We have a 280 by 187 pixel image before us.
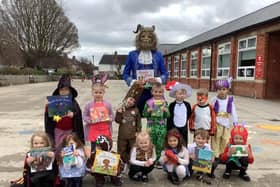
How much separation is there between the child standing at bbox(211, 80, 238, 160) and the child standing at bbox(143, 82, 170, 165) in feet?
2.84

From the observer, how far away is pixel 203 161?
413 centimetres

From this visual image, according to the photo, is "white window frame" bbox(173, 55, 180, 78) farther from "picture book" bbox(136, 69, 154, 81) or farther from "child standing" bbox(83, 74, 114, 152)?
"child standing" bbox(83, 74, 114, 152)

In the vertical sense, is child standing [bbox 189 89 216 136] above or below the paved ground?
above

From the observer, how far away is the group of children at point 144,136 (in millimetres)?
3705

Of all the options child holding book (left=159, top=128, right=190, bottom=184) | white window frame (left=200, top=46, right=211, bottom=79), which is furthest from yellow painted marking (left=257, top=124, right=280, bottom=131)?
white window frame (left=200, top=46, right=211, bottom=79)

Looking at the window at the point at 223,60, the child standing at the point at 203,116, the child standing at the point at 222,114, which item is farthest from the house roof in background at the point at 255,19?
the child standing at the point at 203,116

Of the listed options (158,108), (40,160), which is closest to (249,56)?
(158,108)

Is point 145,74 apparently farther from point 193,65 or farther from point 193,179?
point 193,65

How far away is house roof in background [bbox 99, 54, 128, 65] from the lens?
110m

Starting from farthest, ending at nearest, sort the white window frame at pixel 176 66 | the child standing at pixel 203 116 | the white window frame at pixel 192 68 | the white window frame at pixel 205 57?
the white window frame at pixel 176 66
the white window frame at pixel 192 68
the white window frame at pixel 205 57
the child standing at pixel 203 116

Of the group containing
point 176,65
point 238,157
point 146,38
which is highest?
point 146,38

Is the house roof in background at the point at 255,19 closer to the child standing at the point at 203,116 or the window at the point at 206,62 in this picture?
the window at the point at 206,62

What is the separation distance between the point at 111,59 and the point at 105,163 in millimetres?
110964

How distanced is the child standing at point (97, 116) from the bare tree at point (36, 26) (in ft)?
143
